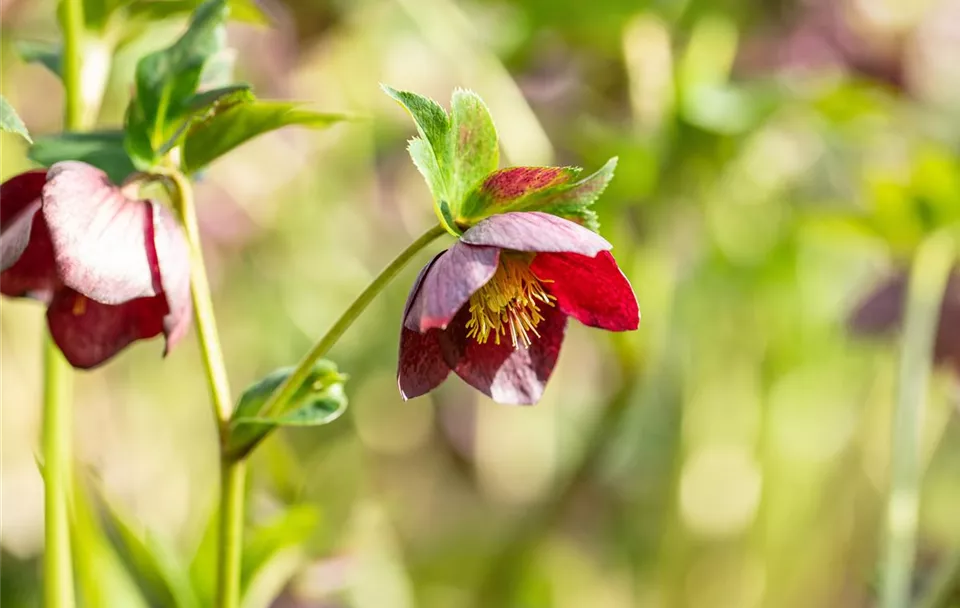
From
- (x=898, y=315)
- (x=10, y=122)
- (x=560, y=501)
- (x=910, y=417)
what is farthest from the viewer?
(x=560, y=501)

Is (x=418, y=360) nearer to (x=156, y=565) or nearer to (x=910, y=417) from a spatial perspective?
(x=156, y=565)

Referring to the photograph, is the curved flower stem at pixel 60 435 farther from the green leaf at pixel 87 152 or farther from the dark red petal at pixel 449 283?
the dark red petal at pixel 449 283

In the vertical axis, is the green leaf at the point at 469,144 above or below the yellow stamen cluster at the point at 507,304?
above

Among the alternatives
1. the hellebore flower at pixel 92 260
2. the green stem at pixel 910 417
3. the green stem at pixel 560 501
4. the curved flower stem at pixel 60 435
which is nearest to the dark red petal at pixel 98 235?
the hellebore flower at pixel 92 260

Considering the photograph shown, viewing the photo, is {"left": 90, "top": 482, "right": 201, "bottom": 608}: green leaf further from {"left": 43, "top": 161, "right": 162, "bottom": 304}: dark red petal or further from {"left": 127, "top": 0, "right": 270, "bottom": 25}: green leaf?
{"left": 127, "top": 0, "right": 270, "bottom": 25}: green leaf

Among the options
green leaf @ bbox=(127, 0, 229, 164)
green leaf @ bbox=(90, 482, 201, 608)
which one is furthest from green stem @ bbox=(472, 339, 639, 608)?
green leaf @ bbox=(127, 0, 229, 164)

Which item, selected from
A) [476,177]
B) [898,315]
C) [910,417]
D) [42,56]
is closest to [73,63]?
[42,56]
